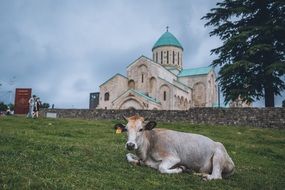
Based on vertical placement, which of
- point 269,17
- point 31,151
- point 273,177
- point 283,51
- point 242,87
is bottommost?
point 273,177

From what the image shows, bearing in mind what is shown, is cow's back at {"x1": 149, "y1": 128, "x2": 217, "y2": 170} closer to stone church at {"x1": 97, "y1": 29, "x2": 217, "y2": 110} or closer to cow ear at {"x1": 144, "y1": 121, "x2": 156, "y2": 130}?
cow ear at {"x1": 144, "y1": 121, "x2": 156, "y2": 130}

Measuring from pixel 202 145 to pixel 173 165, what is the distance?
1017mm

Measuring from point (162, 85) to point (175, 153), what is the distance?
48079 millimetres

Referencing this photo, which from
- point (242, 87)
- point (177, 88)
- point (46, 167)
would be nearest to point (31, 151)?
point (46, 167)

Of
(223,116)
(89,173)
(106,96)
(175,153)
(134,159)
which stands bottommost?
(89,173)

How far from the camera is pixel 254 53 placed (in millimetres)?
28094

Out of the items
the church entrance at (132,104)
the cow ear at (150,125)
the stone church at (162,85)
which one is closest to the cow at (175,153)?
the cow ear at (150,125)

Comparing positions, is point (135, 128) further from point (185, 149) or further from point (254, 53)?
point (254, 53)

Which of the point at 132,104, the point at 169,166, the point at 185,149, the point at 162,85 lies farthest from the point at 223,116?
the point at 162,85

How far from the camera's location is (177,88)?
5706cm

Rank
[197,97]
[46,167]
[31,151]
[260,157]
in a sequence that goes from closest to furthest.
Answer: [46,167], [31,151], [260,157], [197,97]

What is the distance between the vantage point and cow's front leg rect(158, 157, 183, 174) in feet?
26.3

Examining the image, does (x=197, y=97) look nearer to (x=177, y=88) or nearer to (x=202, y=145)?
(x=177, y=88)

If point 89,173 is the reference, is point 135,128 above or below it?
above
